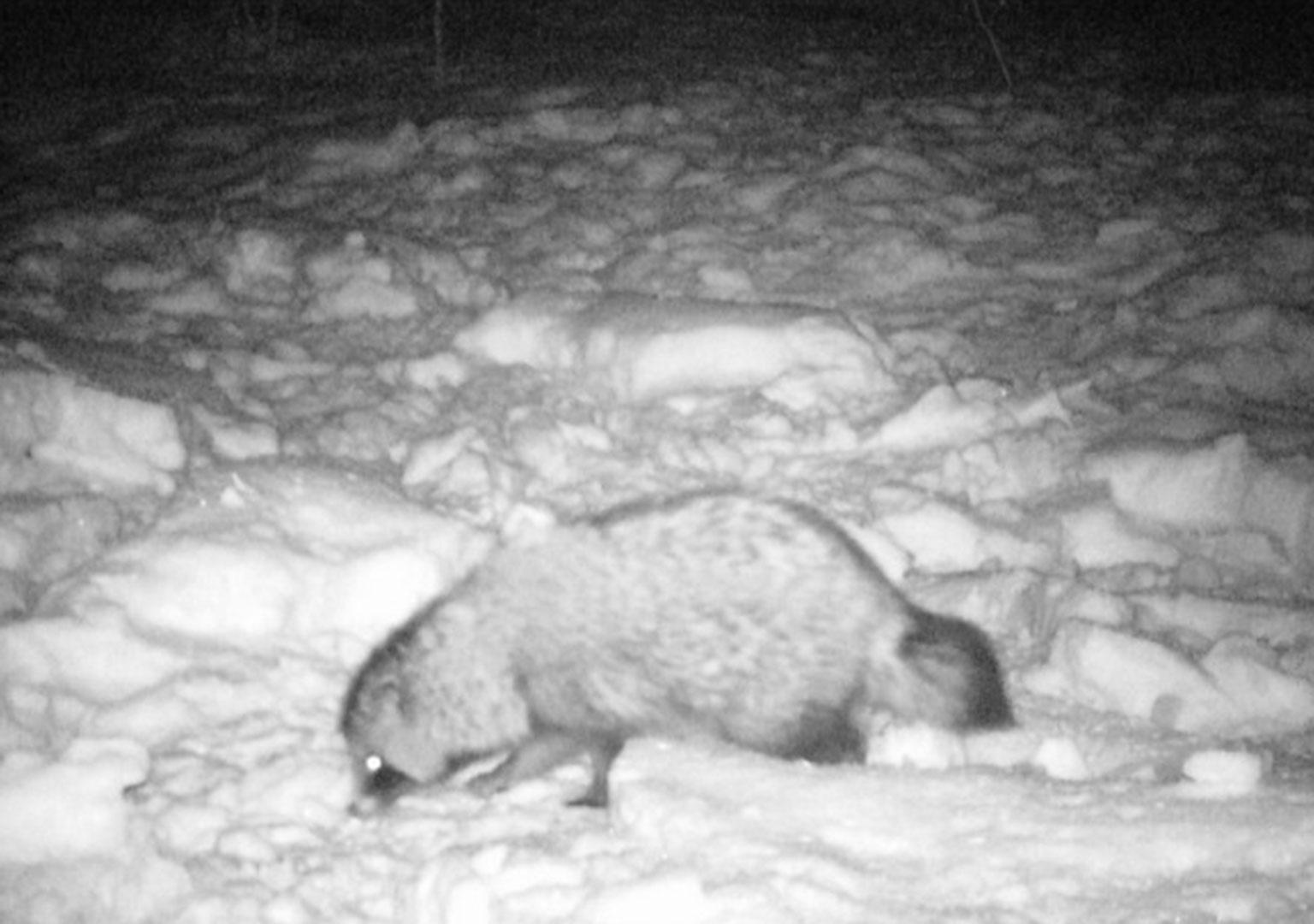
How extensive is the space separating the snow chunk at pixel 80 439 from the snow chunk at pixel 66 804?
1262 mm

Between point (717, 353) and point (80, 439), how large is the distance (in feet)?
8.33

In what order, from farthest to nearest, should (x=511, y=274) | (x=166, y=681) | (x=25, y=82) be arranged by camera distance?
(x=25, y=82) → (x=511, y=274) → (x=166, y=681)

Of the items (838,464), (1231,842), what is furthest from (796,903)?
(838,464)

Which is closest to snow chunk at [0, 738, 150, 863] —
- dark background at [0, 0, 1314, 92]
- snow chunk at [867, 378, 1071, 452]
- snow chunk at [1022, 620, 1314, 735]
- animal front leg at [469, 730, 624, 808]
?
animal front leg at [469, 730, 624, 808]

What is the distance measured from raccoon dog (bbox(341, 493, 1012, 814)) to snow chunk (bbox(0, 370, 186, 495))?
4.53 feet

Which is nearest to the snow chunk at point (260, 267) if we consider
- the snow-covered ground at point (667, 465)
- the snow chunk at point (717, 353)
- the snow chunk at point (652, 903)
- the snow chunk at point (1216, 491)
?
the snow-covered ground at point (667, 465)

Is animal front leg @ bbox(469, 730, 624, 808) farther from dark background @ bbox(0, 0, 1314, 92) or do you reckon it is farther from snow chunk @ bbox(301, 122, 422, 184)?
dark background @ bbox(0, 0, 1314, 92)

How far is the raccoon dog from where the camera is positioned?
3098 millimetres

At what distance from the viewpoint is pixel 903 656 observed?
10.4ft

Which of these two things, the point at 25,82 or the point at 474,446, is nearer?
the point at 474,446

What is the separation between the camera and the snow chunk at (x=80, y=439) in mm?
3930

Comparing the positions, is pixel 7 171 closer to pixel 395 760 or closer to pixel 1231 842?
pixel 395 760

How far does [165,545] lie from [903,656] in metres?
2.35

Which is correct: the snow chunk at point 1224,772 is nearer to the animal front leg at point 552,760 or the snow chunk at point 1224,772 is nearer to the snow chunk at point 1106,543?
the snow chunk at point 1106,543
